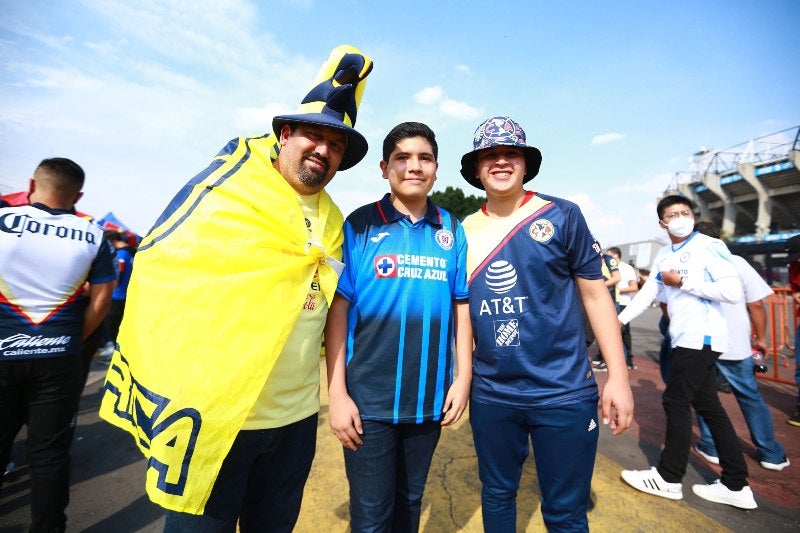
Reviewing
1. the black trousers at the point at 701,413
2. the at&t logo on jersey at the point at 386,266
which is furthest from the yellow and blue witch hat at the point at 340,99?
the black trousers at the point at 701,413

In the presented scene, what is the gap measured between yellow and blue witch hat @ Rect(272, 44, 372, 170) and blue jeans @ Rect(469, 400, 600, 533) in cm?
158

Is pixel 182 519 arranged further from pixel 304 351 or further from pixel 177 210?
pixel 177 210

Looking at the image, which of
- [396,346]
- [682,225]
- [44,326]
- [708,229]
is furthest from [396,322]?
[708,229]

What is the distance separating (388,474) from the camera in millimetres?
1817

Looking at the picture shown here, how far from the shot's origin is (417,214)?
202 centimetres

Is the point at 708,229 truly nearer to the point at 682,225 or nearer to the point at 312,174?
the point at 682,225

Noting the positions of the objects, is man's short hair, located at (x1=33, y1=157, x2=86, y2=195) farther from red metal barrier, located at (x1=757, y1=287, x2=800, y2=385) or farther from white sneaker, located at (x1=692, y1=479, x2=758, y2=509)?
red metal barrier, located at (x1=757, y1=287, x2=800, y2=385)

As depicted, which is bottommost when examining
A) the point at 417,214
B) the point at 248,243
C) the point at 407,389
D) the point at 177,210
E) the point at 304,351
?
the point at 407,389

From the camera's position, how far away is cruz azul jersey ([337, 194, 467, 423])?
179cm

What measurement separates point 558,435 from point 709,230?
364 centimetres

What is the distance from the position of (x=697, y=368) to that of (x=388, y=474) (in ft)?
8.94

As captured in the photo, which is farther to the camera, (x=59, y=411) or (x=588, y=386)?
(x=59, y=411)

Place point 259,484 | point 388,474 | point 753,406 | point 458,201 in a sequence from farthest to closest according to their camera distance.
→ point 458,201 → point 753,406 → point 388,474 → point 259,484

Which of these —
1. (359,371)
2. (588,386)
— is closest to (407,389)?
(359,371)
